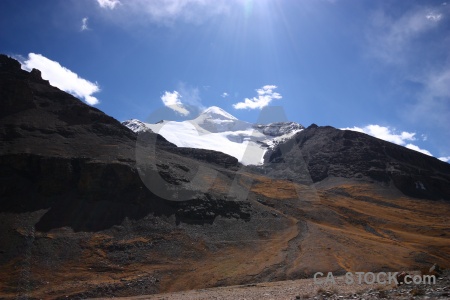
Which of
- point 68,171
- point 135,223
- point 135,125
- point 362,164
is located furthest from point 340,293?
point 135,125

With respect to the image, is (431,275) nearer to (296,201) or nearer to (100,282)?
(100,282)

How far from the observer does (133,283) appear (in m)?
26.0

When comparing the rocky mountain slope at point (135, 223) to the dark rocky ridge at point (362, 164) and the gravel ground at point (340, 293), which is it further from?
the dark rocky ridge at point (362, 164)

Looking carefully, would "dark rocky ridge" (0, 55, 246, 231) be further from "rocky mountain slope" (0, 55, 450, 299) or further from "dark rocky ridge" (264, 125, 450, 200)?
"dark rocky ridge" (264, 125, 450, 200)

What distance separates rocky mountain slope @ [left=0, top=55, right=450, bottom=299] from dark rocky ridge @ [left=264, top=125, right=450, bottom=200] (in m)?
27.0

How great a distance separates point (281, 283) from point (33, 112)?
46.8 m

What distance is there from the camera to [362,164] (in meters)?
103

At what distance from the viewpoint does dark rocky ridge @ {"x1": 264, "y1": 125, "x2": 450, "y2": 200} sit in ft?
296

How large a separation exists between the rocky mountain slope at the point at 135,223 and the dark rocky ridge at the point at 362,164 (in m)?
27.0

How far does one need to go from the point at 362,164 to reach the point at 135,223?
278 ft

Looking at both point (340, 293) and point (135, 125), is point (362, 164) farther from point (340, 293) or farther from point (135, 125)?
point (135, 125)

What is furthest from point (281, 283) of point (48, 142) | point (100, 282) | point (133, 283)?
point (48, 142)

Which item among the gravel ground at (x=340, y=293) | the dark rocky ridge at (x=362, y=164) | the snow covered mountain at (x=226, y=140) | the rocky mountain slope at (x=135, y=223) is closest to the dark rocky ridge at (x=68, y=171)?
the rocky mountain slope at (x=135, y=223)

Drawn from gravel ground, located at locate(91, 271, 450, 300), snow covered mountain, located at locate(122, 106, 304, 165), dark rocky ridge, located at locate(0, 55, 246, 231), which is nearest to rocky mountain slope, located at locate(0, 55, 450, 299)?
dark rocky ridge, located at locate(0, 55, 246, 231)
